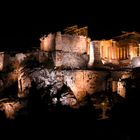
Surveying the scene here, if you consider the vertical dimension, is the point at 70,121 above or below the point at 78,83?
below

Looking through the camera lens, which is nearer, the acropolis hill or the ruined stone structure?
the acropolis hill

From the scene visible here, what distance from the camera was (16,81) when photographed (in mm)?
56656

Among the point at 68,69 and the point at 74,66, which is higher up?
the point at 74,66

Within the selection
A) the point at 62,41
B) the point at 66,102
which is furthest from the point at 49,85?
the point at 62,41

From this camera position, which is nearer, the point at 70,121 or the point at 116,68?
the point at 70,121

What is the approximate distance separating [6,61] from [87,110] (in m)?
15.3

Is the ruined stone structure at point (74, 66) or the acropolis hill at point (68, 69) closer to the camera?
the acropolis hill at point (68, 69)

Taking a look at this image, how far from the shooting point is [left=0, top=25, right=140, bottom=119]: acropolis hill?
2064 inches

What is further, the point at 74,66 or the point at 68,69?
the point at 74,66

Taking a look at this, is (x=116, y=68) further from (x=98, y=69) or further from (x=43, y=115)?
(x=43, y=115)

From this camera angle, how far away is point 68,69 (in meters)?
54.2

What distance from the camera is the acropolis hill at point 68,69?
172 feet

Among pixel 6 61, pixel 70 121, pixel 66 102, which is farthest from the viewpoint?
pixel 6 61

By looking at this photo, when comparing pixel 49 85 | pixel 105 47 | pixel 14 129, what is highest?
pixel 105 47
